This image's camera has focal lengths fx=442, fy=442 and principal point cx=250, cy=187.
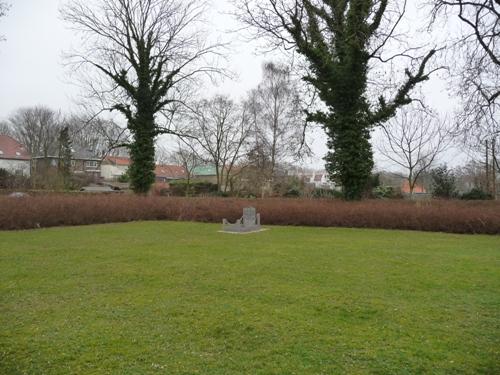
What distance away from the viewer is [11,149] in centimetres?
5738

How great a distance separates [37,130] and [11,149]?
5.00 metres

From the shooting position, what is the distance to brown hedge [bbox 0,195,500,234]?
623 inches

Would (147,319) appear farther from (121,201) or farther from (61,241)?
(121,201)

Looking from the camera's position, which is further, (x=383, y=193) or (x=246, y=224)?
(x=383, y=193)

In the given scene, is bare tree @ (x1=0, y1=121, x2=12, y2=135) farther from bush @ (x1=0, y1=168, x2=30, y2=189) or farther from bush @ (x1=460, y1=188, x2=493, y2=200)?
bush @ (x1=460, y1=188, x2=493, y2=200)

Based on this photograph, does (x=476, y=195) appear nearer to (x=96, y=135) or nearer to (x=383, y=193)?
(x=383, y=193)

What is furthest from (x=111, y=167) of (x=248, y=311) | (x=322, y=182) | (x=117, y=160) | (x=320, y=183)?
(x=248, y=311)

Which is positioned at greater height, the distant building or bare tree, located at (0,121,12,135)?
bare tree, located at (0,121,12,135)

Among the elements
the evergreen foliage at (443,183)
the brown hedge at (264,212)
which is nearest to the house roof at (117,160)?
the evergreen foliage at (443,183)

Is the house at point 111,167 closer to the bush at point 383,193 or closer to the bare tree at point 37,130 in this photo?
the bare tree at point 37,130

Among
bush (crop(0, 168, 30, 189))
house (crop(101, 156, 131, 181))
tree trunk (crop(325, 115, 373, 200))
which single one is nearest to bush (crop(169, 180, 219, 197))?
bush (crop(0, 168, 30, 189))

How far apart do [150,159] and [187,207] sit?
21.9ft

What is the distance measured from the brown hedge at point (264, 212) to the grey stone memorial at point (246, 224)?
2.41 meters

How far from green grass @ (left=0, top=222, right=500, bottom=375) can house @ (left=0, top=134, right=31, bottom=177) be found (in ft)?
169
